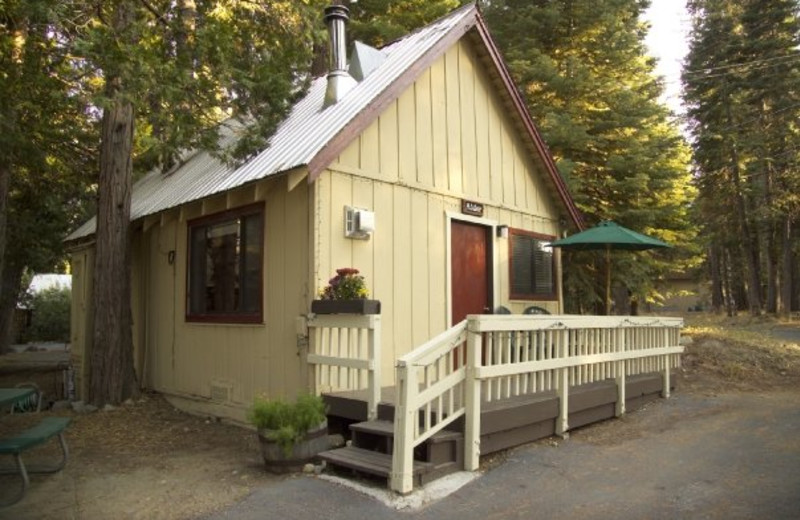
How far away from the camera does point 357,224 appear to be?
7141mm

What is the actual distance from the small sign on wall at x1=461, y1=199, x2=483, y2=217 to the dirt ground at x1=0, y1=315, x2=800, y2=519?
342 centimetres

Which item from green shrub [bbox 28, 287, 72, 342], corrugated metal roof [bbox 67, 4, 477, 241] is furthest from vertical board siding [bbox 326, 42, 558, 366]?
green shrub [bbox 28, 287, 72, 342]

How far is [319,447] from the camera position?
571 centimetres

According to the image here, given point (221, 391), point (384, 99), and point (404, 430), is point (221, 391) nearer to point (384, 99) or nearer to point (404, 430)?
point (404, 430)

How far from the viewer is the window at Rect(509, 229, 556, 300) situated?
10.0 meters

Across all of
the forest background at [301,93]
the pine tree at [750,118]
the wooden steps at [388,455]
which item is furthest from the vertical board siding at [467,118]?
the pine tree at [750,118]

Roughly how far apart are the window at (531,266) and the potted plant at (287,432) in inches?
196

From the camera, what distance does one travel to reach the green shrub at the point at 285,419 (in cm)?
546

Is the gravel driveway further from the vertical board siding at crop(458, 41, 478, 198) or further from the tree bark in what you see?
the tree bark

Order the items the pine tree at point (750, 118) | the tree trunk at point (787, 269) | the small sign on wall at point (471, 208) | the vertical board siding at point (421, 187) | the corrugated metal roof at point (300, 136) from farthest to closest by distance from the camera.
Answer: the tree trunk at point (787, 269), the pine tree at point (750, 118), the small sign on wall at point (471, 208), the vertical board siding at point (421, 187), the corrugated metal roof at point (300, 136)

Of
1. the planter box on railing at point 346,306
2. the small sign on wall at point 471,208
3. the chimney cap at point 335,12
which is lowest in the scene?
the planter box on railing at point 346,306

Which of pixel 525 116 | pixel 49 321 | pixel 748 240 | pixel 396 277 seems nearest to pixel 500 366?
pixel 396 277

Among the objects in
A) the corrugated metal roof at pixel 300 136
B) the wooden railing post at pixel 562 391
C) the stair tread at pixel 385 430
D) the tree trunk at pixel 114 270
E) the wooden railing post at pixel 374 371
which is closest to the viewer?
the stair tread at pixel 385 430

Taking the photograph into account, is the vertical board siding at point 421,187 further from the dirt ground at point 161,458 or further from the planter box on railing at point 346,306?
the dirt ground at point 161,458
